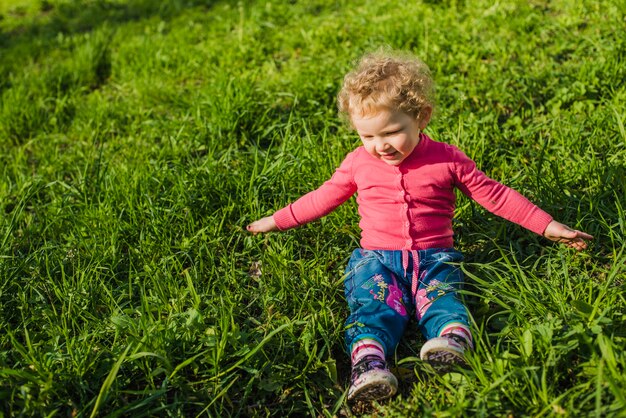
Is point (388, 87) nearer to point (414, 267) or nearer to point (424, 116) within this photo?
point (424, 116)

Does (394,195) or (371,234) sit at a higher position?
(394,195)

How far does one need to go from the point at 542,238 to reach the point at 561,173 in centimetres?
43

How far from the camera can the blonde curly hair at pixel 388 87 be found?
251cm

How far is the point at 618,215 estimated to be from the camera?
2775 millimetres

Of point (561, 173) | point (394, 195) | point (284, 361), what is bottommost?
point (284, 361)

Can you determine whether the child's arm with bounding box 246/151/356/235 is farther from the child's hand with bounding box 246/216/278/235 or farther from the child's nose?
the child's nose

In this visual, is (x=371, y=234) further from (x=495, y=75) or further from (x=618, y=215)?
(x=495, y=75)

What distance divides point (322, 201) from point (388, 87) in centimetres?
64

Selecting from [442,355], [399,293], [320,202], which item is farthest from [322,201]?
[442,355]

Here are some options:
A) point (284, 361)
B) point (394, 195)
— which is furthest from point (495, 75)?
point (284, 361)

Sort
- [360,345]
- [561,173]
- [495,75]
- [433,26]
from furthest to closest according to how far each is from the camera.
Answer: [433,26] < [495,75] < [561,173] < [360,345]

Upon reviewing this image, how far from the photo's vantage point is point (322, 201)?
2896 millimetres

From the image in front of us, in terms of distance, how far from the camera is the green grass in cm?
227

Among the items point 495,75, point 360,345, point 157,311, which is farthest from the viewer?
point 495,75
